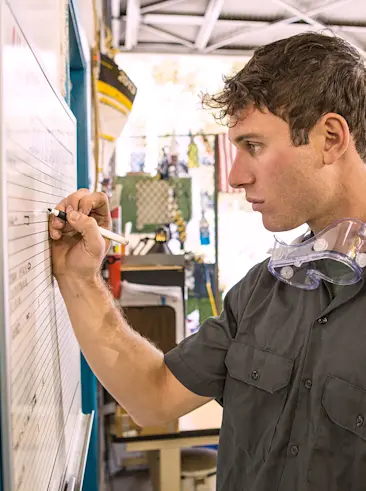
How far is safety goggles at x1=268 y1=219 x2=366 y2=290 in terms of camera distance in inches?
41.7

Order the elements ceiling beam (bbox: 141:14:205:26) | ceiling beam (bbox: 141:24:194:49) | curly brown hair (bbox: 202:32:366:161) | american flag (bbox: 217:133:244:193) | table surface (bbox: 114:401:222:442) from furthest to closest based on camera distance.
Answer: american flag (bbox: 217:133:244:193)
ceiling beam (bbox: 141:24:194:49)
ceiling beam (bbox: 141:14:205:26)
table surface (bbox: 114:401:222:442)
curly brown hair (bbox: 202:32:366:161)

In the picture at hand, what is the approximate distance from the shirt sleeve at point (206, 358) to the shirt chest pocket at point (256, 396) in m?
0.06

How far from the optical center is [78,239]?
110cm

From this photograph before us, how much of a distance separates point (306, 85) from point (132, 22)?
386 cm

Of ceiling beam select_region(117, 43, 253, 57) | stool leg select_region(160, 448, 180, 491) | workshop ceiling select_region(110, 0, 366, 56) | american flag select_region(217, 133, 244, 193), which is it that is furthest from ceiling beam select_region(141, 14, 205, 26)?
stool leg select_region(160, 448, 180, 491)

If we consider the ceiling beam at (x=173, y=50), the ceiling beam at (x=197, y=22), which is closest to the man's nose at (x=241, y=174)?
the ceiling beam at (x=197, y=22)

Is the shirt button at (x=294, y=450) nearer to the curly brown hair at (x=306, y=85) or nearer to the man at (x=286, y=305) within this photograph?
the man at (x=286, y=305)

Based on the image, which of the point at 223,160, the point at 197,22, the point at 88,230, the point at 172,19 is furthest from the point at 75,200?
the point at 223,160

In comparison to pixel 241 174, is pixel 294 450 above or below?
below

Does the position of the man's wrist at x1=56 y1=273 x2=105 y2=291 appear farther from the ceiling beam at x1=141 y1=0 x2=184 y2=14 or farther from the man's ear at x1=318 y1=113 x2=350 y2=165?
the ceiling beam at x1=141 y1=0 x2=184 y2=14

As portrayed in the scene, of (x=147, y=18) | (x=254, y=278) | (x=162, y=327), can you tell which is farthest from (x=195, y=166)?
(x=254, y=278)

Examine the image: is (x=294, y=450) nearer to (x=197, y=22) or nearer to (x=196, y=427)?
(x=196, y=427)

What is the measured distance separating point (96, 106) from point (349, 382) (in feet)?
5.44

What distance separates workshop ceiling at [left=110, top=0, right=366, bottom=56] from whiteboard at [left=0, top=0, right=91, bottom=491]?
3.65 m
